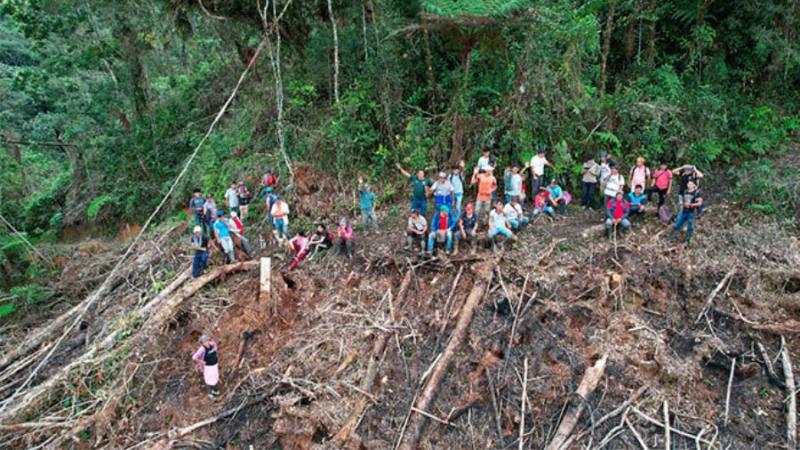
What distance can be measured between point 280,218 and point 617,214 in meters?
7.05

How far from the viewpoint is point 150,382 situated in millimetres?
8734

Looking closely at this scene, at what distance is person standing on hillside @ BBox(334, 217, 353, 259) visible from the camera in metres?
9.86

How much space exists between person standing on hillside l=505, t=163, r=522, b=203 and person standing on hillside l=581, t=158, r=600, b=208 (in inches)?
63.2

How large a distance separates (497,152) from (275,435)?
7.91 m

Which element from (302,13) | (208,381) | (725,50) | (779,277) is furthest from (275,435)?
(725,50)

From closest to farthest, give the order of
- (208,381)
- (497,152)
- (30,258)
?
(208,381) → (497,152) → (30,258)

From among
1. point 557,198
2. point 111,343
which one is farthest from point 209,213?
point 557,198

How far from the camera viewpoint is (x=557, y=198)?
34.6 feet

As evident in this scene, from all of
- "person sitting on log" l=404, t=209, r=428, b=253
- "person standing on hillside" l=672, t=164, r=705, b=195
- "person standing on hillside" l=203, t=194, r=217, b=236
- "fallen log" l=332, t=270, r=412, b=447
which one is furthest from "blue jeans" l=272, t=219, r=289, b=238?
"person standing on hillside" l=672, t=164, r=705, b=195

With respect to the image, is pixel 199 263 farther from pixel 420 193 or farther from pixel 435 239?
pixel 435 239

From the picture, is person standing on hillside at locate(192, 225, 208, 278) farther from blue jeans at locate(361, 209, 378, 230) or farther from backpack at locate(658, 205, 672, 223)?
backpack at locate(658, 205, 672, 223)

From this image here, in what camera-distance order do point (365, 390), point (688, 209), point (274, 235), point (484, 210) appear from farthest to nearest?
point (274, 235) < point (484, 210) < point (688, 209) < point (365, 390)

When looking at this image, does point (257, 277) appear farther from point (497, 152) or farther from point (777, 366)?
point (777, 366)

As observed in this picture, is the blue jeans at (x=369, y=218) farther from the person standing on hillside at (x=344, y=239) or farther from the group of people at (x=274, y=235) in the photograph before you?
the person standing on hillside at (x=344, y=239)
